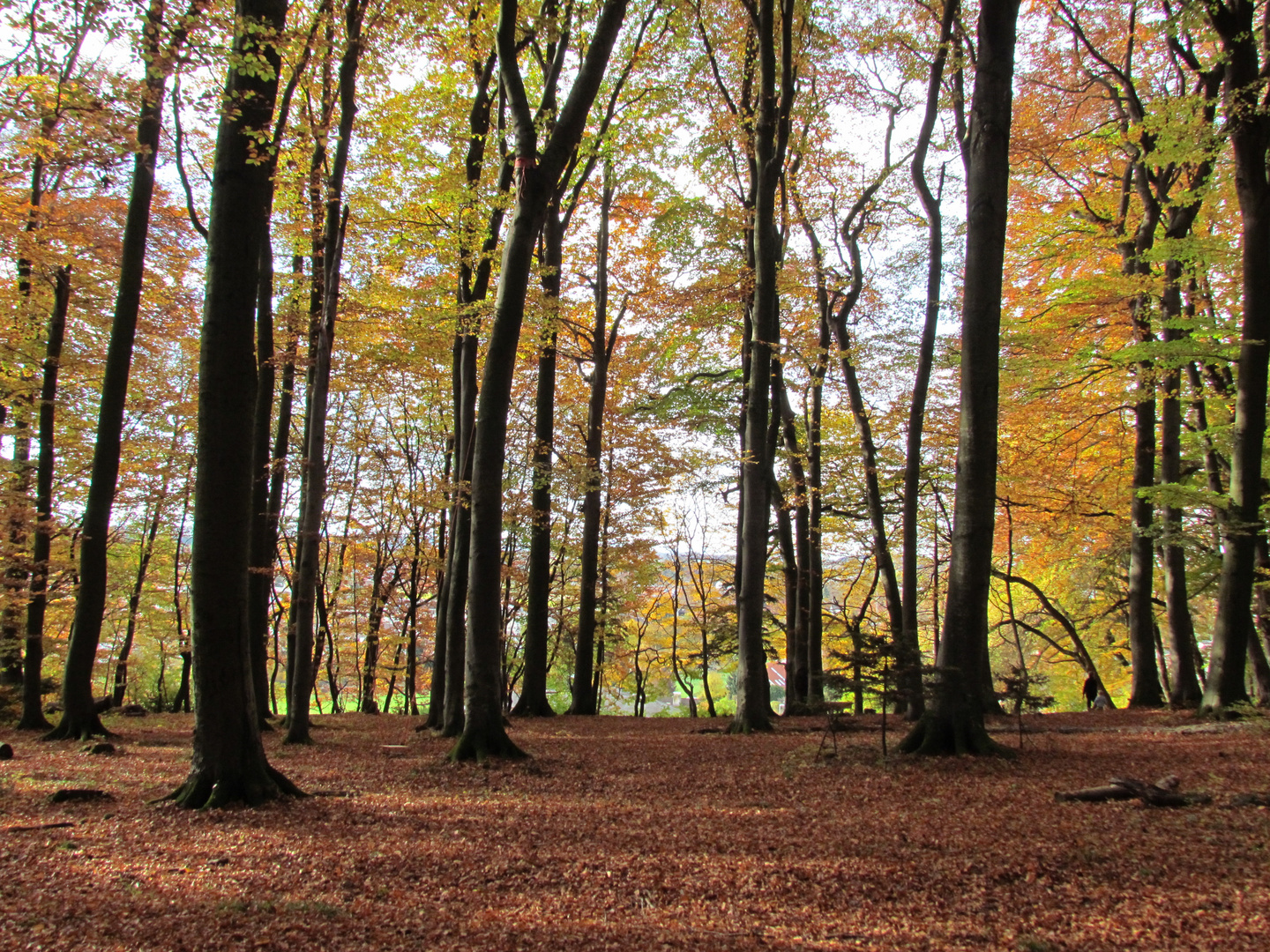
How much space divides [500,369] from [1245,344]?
9.33m

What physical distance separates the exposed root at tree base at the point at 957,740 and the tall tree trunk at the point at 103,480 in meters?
9.84

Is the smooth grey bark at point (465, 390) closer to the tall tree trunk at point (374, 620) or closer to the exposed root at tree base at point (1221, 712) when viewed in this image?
the exposed root at tree base at point (1221, 712)

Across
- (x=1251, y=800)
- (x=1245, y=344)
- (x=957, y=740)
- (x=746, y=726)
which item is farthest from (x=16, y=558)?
(x=1245, y=344)

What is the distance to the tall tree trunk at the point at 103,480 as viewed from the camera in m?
9.23

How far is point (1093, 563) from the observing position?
1758cm

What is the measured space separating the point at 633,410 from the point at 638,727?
280 inches

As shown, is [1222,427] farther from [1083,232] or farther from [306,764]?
[306,764]

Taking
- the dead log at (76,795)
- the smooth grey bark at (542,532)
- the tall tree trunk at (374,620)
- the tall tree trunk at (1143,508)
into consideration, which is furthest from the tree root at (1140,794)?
the tall tree trunk at (374,620)

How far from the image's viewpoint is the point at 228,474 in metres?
5.14

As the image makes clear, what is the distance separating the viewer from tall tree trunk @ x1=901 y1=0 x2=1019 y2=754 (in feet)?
21.8

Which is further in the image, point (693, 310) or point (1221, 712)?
point (693, 310)

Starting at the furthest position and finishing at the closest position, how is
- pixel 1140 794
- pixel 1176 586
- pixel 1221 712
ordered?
1. pixel 1176 586
2. pixel 1221 712
3. pixel 1140 794

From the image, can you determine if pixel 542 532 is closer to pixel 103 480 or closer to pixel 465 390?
pixel 465 390

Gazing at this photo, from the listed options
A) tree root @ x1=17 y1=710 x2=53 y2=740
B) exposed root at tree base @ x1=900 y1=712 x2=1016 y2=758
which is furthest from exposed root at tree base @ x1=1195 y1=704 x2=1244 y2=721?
tree root @ x1=17 y1=710 x2=53 y2=740
